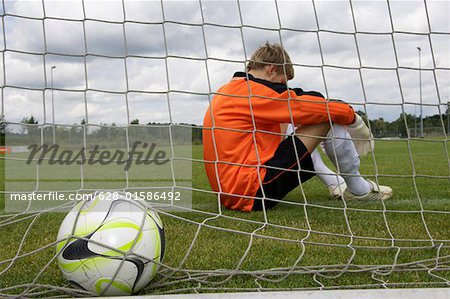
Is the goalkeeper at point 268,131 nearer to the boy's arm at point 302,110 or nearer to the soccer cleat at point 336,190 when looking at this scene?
the boy's arm at point 302,110

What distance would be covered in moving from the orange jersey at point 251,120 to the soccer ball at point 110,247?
53.1 inches

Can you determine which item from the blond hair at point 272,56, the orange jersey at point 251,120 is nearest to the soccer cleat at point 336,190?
the orange jersey at point 251,120

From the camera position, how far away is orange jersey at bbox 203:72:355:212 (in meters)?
3.39

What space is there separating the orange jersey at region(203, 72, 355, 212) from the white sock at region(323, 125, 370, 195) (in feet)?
0.37

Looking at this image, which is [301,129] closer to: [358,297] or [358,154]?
[358,154]

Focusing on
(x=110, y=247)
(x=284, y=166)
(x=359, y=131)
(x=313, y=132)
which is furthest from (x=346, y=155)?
(x=110, y=247)

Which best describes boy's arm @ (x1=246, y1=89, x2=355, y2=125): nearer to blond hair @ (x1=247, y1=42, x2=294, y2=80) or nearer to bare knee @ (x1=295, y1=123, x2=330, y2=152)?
bare knee @ (x1=295, y1=123, x2=330, y2=152)

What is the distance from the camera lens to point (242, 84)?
3568mm

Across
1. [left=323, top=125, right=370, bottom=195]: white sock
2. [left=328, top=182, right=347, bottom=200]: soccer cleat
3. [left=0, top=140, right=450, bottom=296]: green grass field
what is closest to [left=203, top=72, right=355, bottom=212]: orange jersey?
[left=323, top=125, right=370, bottom=195]: white sock

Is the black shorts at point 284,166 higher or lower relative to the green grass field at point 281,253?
higher

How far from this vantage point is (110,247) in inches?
75.5

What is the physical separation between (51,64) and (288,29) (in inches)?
50.4

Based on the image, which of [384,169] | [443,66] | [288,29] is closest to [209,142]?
[288,29]

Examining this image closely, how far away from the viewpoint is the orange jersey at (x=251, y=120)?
3391mm
